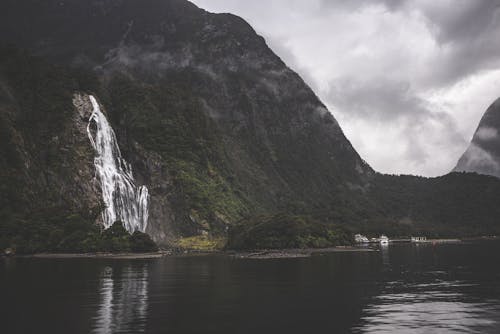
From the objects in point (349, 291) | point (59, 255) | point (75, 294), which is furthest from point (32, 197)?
point (349, 291)

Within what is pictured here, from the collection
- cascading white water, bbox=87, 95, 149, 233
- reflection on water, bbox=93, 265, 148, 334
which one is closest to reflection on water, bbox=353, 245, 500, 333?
reflection on water, bbox=93, 265, 148, 334

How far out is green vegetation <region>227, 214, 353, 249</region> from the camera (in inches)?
6924

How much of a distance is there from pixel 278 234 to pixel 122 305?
443ft

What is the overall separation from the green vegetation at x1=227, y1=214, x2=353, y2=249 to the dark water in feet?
334

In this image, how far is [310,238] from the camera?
182m

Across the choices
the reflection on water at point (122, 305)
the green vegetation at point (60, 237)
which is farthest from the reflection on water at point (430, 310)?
the green vegetation at point (60, 237)

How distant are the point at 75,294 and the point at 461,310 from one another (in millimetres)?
38758

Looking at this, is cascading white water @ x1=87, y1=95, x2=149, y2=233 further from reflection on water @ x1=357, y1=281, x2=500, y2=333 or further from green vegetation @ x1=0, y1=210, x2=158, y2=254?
reflection on water @ x1=357, y1=281, x2=500, y2=333

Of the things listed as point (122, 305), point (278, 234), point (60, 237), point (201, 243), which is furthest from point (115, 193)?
point (122, 305)

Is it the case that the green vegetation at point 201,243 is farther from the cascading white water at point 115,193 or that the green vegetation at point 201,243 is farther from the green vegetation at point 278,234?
the cascading white water at point 115,193

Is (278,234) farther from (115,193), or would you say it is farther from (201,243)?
(115,193)

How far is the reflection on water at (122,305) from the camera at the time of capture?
3497 cm

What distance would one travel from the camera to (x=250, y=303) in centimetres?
4588

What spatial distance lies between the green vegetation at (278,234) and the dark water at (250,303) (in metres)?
102
